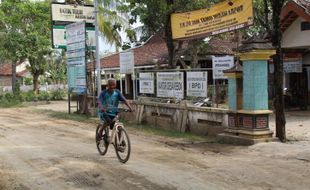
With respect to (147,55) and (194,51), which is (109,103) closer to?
(194,51)

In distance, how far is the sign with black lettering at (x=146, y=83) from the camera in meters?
18.8

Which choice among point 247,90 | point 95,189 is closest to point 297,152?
point 247,90

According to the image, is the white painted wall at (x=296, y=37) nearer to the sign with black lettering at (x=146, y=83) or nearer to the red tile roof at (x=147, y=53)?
the sign with black lettering at (x=146, y=83)

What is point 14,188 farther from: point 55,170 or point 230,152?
point 230,152

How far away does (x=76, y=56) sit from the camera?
24.7 meters

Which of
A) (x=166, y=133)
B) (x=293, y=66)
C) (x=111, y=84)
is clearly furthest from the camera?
(x=293, y=66)

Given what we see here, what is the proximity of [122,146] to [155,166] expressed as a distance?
0.97 metres

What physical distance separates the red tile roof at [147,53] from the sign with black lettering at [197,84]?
13.9 metres

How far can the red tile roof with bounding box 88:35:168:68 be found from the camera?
1246 inches

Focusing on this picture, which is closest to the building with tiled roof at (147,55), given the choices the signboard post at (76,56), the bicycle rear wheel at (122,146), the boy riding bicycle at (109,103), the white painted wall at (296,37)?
the signboard post at (76,56)

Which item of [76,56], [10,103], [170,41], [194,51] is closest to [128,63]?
[170,41]

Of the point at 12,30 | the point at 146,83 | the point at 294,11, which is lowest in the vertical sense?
the point at 146,83

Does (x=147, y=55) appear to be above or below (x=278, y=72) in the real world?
above

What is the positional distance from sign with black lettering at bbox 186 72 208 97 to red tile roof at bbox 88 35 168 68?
13851 mm
